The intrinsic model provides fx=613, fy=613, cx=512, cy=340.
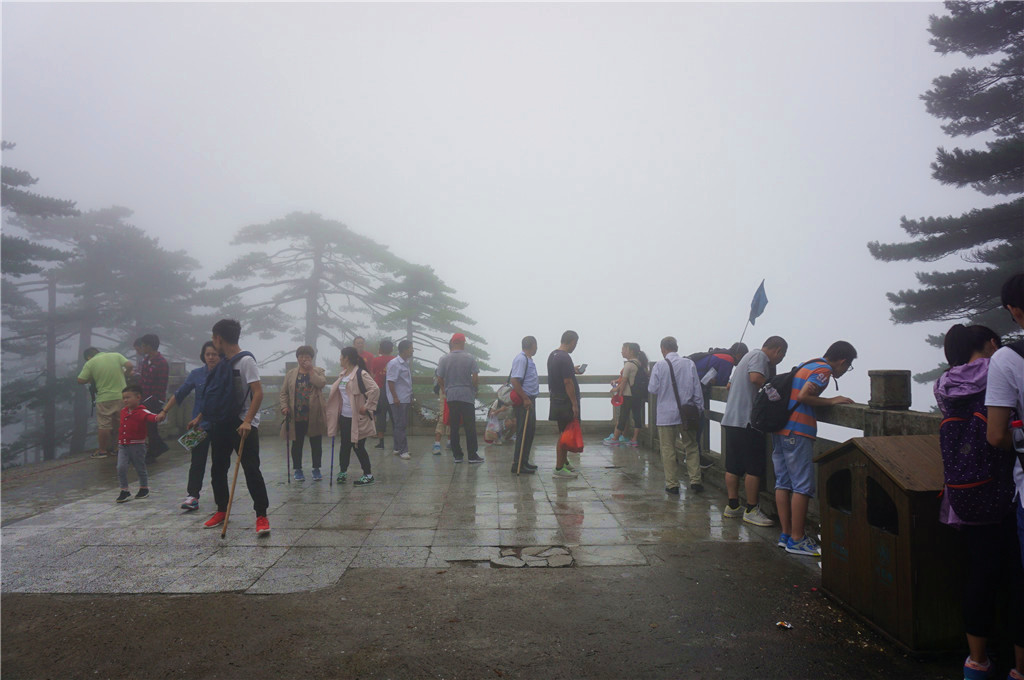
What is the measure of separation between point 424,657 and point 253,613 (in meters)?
1.28

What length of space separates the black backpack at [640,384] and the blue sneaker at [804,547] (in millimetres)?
6273

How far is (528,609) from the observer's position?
388 centimetres

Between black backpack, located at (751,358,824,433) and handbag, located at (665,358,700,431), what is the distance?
203 centimetres

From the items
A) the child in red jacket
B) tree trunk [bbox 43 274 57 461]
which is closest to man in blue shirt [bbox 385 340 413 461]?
the child in red jacket

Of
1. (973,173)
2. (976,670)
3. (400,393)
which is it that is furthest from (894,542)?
(973,173)

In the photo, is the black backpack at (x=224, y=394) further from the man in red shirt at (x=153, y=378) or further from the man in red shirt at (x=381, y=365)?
the man in red shirt at (x=381, y=365)

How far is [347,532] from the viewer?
5.67 metres

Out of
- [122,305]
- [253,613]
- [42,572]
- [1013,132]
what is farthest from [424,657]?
[122,305]

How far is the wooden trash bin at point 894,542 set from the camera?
10.3ft

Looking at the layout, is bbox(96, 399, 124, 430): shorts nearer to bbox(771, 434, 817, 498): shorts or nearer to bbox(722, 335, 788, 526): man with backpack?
bbox(722, 335, 788, 526): man with backpack

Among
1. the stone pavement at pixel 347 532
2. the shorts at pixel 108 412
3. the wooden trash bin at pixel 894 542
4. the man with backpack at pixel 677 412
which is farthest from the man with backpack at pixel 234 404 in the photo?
the shorts at pixel 108 412

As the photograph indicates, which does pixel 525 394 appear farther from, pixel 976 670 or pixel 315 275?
pixel 315 275

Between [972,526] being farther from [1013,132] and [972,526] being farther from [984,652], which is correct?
[1013,132]

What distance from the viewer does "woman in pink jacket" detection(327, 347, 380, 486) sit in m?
8.00
